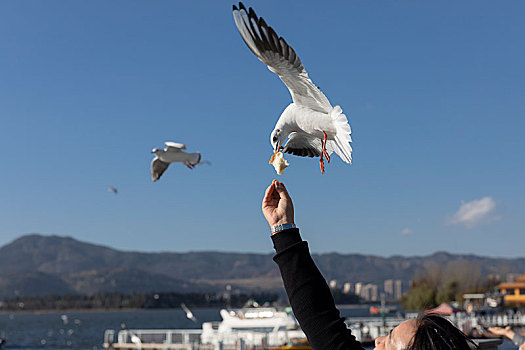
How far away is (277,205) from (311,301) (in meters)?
0.28

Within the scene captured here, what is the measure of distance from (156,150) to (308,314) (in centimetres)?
190

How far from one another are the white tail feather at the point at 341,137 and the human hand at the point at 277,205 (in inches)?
16.7

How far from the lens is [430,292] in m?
76.2

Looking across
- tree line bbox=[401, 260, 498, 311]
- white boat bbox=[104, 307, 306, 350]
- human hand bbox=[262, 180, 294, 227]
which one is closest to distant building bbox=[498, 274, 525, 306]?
tree line bbox=[401, 260, 498, 311]

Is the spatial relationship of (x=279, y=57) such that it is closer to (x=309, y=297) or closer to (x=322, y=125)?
A: (x=322, y=125)

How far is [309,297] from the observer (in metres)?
1.55

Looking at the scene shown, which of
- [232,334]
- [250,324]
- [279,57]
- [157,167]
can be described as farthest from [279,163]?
[250,324]

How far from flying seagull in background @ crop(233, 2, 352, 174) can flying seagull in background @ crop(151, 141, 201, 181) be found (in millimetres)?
979

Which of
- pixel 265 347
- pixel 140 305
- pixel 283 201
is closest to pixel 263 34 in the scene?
pixel 283 201

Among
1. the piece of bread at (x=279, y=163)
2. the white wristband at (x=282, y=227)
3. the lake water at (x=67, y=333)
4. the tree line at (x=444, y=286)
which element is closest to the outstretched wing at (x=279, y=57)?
the piece of bread at (x=279, y=163)

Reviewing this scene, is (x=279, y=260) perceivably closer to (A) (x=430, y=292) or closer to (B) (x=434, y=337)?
(B) (x=434, y=337)

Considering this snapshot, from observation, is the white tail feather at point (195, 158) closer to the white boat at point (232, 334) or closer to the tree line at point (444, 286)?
the white boat at point (232, 334)

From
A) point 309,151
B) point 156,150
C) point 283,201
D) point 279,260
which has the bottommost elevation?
point 279,260

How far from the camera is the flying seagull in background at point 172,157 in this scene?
3211 millimetres
